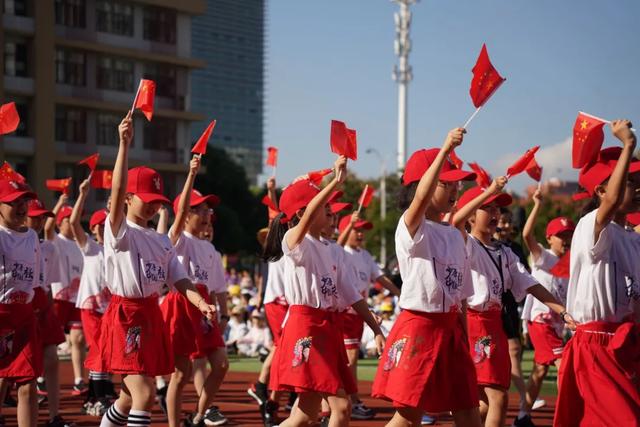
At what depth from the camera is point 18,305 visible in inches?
363

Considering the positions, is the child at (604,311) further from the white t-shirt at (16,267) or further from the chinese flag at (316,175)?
the white t-shirt at (16,267)

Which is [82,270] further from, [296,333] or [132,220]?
[296,333]

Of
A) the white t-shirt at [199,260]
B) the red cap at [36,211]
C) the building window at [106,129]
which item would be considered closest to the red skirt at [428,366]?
the white t-shirt at [199,260]

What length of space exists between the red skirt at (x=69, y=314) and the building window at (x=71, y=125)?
121ft

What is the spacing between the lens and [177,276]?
866 cm

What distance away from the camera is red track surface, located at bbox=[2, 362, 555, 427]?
12.0m

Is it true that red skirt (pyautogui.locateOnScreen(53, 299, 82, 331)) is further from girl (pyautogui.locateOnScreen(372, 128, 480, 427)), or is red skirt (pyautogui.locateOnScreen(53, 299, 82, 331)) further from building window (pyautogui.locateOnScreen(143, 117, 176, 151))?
building window (pyautogui.locateOnScreen(143, 117, 176, 151))

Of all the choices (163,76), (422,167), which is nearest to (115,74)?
(163,76)

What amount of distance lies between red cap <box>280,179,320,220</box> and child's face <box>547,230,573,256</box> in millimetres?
4301

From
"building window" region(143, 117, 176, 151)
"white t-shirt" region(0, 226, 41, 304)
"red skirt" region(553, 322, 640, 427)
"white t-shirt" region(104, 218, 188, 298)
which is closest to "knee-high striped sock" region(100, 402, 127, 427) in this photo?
"white t-shirt" region(104, 218, 188, 298)

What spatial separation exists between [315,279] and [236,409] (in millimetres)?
5805

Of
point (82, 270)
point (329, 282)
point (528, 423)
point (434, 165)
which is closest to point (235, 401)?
point (82, 270)

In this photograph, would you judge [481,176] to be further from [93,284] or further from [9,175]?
[93,284]

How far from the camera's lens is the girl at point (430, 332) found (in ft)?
22.4
